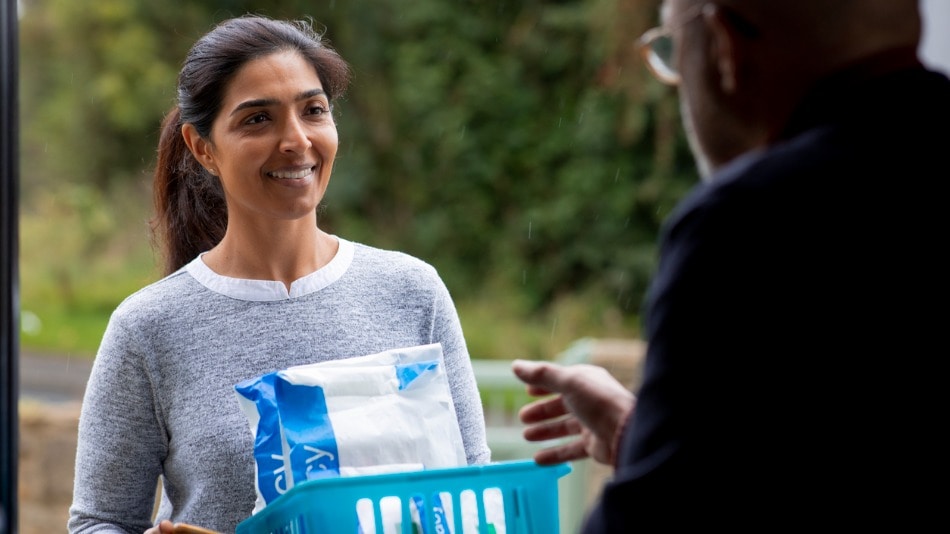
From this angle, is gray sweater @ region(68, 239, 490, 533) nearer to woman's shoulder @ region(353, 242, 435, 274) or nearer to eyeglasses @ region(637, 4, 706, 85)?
woman's shoulder @ region(353, 242, 435, 274)

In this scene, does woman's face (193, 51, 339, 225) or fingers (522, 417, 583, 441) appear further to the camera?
woman's face (193, 51, 339, 225)

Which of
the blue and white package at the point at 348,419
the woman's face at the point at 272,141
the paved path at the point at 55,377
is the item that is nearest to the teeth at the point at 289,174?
the woman's face at the point at 272,141

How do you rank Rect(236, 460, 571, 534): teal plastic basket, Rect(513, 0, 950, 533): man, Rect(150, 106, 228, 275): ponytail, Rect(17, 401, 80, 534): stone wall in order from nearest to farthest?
Rect(513, 0, 950, 533): man → Rect(236, 460, 571, 534): teal plastic basket → Rect(150, 106, 228, 275): ponytail → Rect(17, 401, 80, 534): stone wall

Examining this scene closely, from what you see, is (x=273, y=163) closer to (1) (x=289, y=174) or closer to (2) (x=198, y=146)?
(1) (x=289, y=174)

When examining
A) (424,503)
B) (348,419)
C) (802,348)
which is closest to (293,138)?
(348,419)

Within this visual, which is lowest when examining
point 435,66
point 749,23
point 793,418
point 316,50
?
point 793,418

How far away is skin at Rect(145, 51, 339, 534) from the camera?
1.56 m

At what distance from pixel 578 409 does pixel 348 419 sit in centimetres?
37

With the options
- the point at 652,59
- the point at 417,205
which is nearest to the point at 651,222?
the point at 417,205

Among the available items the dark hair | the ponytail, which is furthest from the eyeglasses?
the ponytail

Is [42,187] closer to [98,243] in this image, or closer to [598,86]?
[98,243]

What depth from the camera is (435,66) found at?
873 centimetres

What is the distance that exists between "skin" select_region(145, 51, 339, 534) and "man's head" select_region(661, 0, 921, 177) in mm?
795

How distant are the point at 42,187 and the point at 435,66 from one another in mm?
3239
